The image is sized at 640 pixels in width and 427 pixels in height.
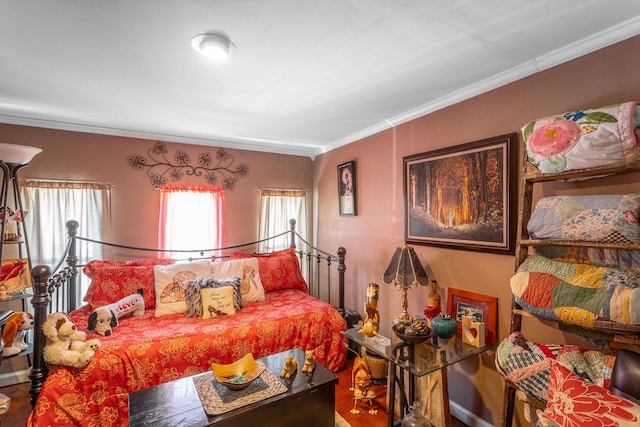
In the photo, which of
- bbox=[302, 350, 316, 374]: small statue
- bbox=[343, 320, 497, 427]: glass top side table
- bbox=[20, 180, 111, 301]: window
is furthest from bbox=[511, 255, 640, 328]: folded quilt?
bbox=[20, 180, 111, 301]: window

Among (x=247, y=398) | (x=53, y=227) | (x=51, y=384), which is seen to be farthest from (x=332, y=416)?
(x=53, y=227)

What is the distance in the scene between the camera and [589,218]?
1.36 m

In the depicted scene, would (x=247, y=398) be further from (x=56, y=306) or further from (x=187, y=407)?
(x=56, y=306)

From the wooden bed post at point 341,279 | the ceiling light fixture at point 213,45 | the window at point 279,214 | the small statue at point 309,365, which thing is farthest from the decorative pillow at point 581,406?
the window at point 279,214

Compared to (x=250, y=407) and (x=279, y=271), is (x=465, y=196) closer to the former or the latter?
(x=250, y=407)

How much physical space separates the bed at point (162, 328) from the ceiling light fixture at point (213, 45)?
1.60 meters

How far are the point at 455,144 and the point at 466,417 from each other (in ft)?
6.23

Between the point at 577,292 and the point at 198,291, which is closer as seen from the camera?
the point at 577,292

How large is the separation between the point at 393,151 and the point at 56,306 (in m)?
3.23

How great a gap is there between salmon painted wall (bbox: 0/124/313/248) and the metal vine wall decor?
0.16 feet

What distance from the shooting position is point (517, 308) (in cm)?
160

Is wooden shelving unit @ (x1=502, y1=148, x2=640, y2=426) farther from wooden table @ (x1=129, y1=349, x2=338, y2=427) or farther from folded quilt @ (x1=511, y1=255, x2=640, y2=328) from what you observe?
wooden table @ (x1=129, y1=349, x2=338, y2=427)

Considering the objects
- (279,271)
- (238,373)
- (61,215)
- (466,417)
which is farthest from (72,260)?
(466,417)

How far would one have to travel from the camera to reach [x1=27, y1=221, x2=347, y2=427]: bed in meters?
1.80
